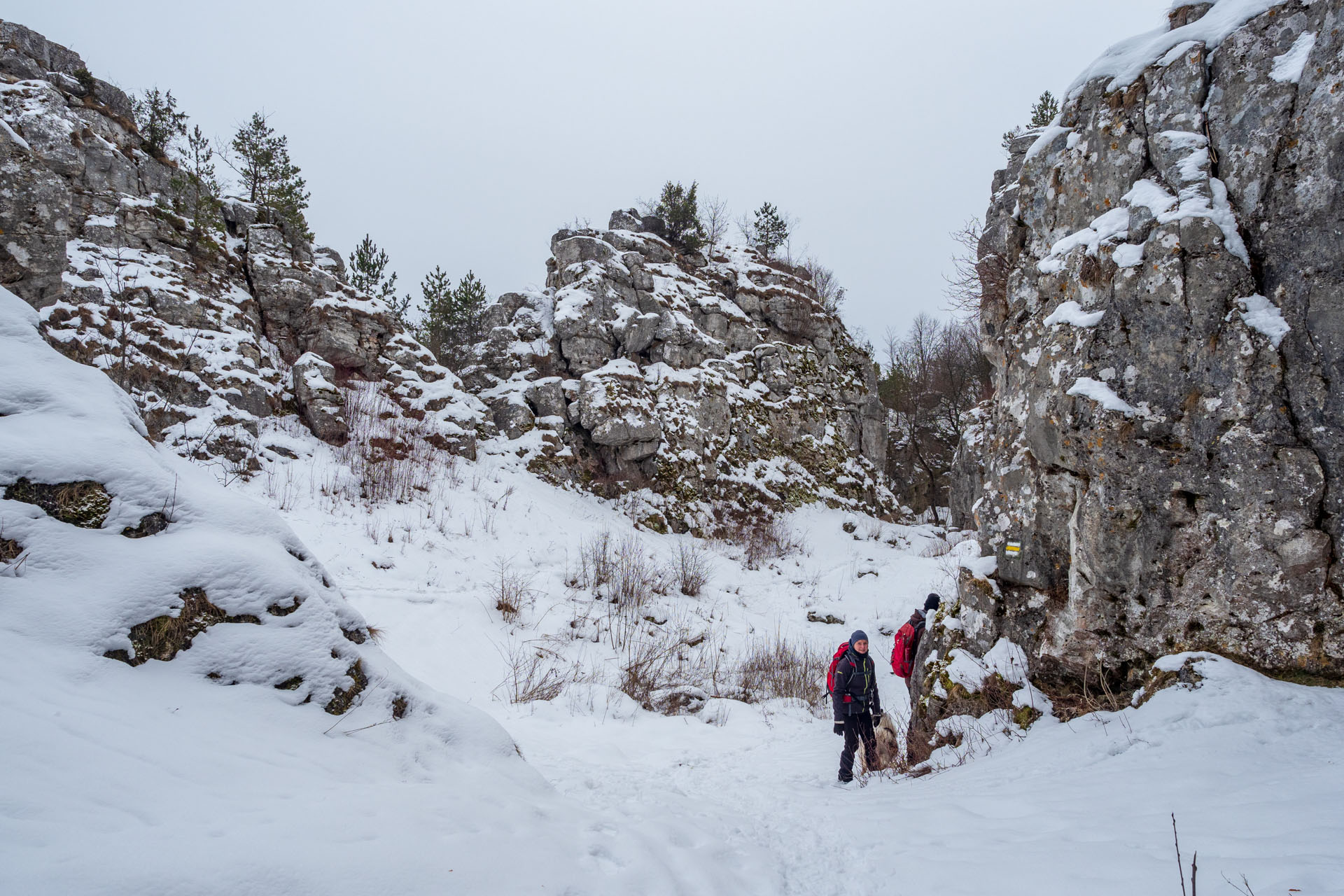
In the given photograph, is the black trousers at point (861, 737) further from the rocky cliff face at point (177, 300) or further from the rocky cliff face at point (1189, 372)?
the rocky cliff face at point (177, 300)

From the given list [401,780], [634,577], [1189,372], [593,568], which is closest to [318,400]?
[593,568]

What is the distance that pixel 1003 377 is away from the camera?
6789 mm

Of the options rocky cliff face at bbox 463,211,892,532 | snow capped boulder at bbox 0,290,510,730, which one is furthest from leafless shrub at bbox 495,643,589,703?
rocky cliff face at bbox 463,211,892,532

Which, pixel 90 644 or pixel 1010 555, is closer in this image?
pixel 90 644

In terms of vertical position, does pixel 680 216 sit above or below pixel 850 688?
above

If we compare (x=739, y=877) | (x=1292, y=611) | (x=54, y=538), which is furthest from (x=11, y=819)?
(x=1292, y=611)

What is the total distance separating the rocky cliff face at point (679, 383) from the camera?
1585cm

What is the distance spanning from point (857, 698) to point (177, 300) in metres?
14.6

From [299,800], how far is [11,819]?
3.09 feet

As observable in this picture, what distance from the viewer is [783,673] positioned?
30.3 feet

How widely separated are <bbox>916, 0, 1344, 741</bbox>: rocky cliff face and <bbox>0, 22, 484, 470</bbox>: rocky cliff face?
1229cm

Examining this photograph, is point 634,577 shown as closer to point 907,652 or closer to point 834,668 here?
point 907,652

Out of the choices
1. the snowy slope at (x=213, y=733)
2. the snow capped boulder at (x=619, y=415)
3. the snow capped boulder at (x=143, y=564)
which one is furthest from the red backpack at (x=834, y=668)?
the snow capped boulder at (x=619, y=415)

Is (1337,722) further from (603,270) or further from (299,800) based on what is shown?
(603,270)
